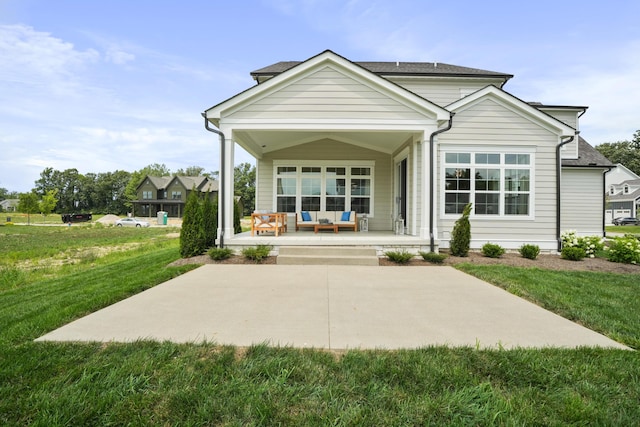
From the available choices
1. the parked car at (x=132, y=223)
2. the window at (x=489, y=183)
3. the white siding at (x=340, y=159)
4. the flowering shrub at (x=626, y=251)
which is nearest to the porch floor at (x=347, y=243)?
the window at (x=489, y=183)

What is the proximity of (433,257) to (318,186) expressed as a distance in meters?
5.08

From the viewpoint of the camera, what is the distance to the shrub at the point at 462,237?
7816 mm

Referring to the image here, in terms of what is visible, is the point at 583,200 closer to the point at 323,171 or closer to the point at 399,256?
the point at 399,256

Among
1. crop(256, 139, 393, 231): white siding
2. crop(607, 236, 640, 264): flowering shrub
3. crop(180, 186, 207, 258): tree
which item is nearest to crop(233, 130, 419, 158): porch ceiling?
crop(256, 139, 393, 231): white siding

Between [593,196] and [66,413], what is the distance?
15233 millimetres

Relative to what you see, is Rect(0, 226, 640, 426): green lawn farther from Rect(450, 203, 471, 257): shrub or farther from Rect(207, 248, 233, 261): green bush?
Rect(450, 203, 471, 257): shrub

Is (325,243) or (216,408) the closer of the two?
(216,408)

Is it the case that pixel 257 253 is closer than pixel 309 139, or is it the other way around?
pixel 257 253

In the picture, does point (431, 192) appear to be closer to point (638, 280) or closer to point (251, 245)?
point (638, 280)

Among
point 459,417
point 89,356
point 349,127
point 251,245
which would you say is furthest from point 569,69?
point 89,356

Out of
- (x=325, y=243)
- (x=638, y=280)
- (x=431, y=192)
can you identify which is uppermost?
(x=431, y=192)

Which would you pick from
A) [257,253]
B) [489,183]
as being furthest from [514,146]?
[257,253]

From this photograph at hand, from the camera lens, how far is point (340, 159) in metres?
11.0

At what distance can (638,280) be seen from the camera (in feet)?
19.0
